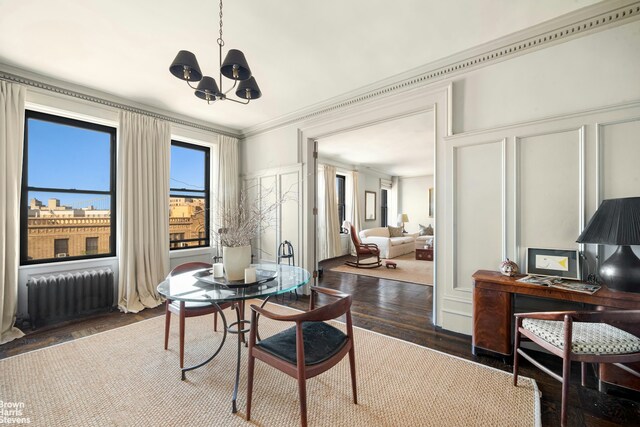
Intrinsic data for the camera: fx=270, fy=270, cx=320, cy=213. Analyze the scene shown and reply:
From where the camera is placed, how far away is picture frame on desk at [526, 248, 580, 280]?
2188 millimetres

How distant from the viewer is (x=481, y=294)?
7.48 feet

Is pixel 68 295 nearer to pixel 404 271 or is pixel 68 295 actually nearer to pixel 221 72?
pixel 221 72

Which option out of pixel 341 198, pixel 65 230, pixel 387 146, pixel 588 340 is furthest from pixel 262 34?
pixel 341 198

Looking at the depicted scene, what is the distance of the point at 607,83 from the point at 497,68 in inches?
31.6

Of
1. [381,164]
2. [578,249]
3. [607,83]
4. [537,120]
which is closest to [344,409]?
[578,249]

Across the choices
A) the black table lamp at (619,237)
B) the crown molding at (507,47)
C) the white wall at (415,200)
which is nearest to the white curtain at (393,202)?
the white wall at (415,200)

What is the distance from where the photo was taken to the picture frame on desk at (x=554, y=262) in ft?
7.18

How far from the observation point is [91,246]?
140 inches

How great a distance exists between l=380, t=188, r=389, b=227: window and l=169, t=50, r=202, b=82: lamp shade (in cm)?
862

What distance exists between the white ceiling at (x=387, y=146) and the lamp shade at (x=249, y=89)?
2.07 m

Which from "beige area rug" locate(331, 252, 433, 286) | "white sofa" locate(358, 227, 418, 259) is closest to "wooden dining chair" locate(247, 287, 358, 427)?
"beige area rug" locate(331, 252, 433, 286)

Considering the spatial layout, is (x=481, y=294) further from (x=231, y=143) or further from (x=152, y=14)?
(x=231, y=143)

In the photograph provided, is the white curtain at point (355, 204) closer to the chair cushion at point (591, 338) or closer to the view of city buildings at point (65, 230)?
the view of city buildings at point (65, 230)

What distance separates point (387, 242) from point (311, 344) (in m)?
5.78
